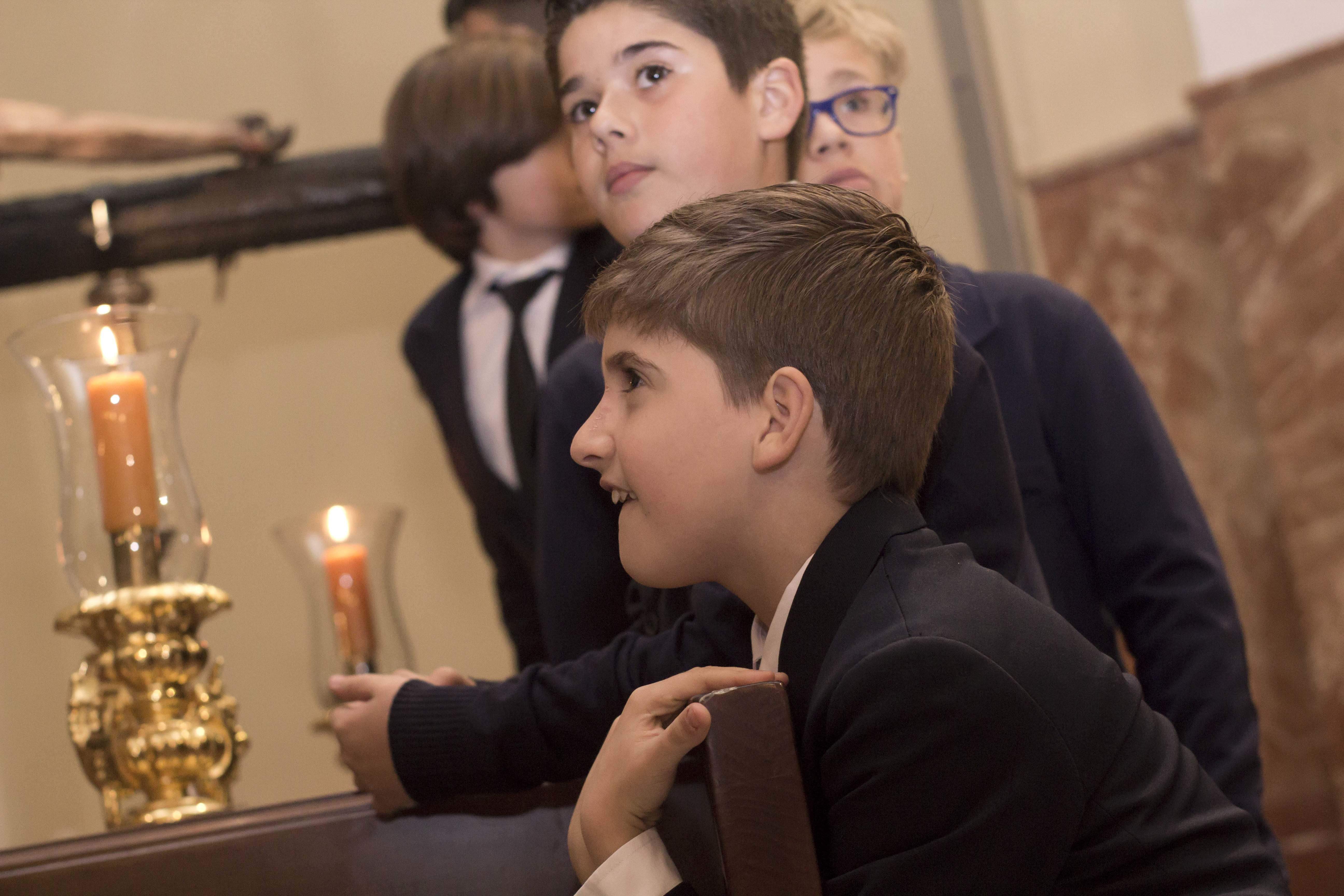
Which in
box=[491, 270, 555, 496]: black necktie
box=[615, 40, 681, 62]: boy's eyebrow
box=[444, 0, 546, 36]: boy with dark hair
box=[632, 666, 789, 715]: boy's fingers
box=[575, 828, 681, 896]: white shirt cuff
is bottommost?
box=[575, 828, 681, 896]: white shirt cuff

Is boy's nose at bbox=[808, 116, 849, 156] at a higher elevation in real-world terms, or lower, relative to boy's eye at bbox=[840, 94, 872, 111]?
lower

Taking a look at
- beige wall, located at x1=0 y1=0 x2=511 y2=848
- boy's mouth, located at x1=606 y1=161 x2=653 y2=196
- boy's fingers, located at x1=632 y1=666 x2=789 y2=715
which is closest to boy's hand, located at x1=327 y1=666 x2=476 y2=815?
boy's fingers, located at x1=632 y1=666 x2=789 y2=715

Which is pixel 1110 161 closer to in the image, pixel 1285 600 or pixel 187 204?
pixel 1285 600

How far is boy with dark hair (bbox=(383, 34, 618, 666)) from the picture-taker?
171cm

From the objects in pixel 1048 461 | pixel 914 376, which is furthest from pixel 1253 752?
pixel 914 376

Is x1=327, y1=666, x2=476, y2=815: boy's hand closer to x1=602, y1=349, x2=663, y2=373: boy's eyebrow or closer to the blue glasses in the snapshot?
x1=602, y1=349, x2=663, y2=373: boy's eyebrow

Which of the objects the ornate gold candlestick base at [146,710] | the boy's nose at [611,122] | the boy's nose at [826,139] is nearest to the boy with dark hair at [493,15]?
the boy's nose at [826,139]

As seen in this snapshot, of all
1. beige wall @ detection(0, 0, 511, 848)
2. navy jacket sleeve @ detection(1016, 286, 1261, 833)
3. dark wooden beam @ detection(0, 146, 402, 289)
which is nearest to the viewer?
navy jacket sleeve @ detection(1016, 286, 1261, 833)

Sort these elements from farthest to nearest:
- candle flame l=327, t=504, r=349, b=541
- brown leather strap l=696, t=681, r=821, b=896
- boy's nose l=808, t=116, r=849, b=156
A: candle flame l=327, t=504, r=349, b=541, boy's nose l=808, t=116, r=849, b=156, brown leather strap l=696, t=681, r=821, b=896

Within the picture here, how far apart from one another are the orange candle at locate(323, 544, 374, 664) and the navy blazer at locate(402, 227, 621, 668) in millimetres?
188

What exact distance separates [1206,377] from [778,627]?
2.16 metres

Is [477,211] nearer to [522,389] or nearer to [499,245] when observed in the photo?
[499,245]

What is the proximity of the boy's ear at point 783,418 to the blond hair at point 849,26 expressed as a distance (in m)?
0.73

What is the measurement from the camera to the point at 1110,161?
2746 mm
